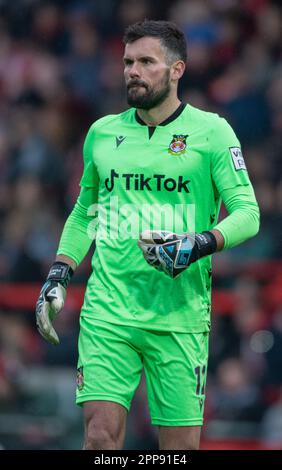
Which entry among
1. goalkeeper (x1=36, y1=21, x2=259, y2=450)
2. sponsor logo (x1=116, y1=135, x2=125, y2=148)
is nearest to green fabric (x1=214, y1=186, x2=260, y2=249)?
goalkeeper (x1=36, y1=21, x2=259, y2=450)

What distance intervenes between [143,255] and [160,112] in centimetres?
88

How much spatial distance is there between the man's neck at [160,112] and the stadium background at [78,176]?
3.82 m

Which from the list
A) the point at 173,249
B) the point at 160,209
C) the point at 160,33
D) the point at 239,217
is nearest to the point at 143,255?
the point at 173,249

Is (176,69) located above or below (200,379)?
above

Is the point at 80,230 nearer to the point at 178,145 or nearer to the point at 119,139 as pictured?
the point at 119,139

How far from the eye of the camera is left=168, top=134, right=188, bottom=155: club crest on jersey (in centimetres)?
586

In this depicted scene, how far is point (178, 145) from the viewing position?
231 inches

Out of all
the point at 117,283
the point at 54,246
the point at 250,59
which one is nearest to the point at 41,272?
the point at 54,246

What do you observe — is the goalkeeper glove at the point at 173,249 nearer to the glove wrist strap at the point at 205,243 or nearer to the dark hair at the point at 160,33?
the glove wrist strap at the point at 205,243

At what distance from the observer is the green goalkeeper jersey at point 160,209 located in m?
5.79

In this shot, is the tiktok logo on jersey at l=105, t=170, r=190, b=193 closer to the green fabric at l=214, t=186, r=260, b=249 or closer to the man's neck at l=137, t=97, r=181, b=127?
the green fabric at l=214, t=186, r=260, b=249

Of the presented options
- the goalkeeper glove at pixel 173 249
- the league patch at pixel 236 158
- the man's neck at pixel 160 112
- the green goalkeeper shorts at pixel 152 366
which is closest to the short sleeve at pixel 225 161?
the league patch at pixel 236 158

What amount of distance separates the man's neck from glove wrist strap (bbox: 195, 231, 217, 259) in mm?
794
